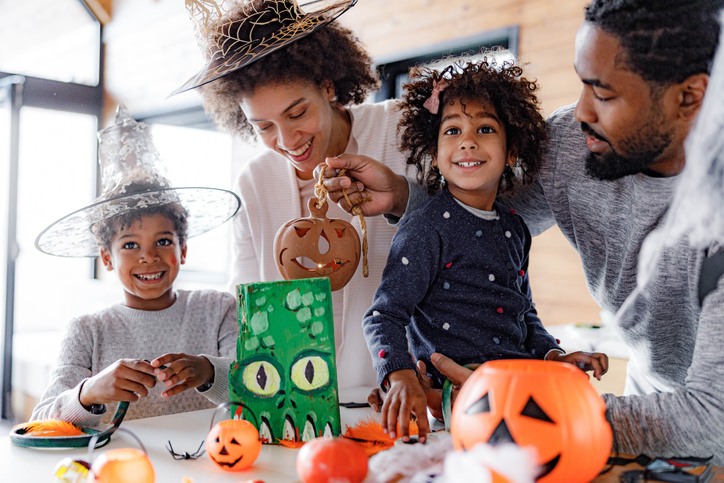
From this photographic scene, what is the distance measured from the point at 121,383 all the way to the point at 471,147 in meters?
0.78

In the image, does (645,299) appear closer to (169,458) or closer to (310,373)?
(310,373)

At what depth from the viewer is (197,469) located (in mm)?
819

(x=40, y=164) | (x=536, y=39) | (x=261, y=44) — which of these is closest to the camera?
(x=261, y=44)

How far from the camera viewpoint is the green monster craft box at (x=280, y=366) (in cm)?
92

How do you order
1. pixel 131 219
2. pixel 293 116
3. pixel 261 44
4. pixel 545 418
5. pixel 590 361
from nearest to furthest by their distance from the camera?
1. pixel 545 418
2. pixel 590 361
3. pixel 261 44
4. pixel 293 116
5. pixel 131 219

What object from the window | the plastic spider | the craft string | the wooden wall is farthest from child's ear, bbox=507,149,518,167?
the window

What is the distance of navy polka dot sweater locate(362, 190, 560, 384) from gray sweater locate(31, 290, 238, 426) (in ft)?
1.63

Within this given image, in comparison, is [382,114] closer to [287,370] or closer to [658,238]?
[287,370]

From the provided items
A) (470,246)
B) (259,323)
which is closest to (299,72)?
(470,246)

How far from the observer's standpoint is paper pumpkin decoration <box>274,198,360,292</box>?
101 centimetres

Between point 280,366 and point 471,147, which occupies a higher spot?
point 471,147

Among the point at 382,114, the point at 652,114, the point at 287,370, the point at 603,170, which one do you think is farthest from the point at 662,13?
Result: the point at 382,114

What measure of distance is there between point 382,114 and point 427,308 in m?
0.65

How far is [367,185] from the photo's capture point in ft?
3.91
